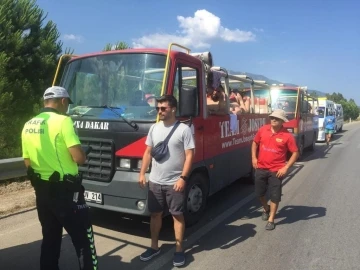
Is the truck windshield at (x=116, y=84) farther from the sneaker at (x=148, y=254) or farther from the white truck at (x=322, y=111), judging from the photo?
the white truck at (x=322, y=111)

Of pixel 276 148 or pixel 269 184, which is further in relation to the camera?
pixel 269 184

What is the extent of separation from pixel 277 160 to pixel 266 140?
1.11 feet

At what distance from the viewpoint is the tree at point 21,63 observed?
8.97 meters

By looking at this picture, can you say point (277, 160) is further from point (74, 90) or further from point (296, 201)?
point (74, 90)

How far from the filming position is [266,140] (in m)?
5.42

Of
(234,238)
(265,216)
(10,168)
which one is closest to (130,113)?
(234,238)

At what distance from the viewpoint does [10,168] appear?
18.9ft

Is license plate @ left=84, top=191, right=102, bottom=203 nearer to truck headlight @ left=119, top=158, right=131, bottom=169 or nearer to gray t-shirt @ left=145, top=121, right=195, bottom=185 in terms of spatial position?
truck headlight @ left=119, top=158, right=131, bottom=169

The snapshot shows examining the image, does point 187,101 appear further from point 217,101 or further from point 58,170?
point 58,170

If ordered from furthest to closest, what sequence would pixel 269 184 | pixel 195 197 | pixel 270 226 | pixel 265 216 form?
pixel 265 216
pixel 269 184
pixel 270 226
pixel 195 197

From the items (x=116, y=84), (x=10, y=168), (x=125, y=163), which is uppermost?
(x=116, y=84)

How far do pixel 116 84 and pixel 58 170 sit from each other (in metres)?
2.02

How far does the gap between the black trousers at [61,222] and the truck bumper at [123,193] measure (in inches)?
45.9

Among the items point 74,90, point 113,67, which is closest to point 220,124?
point 113,67
